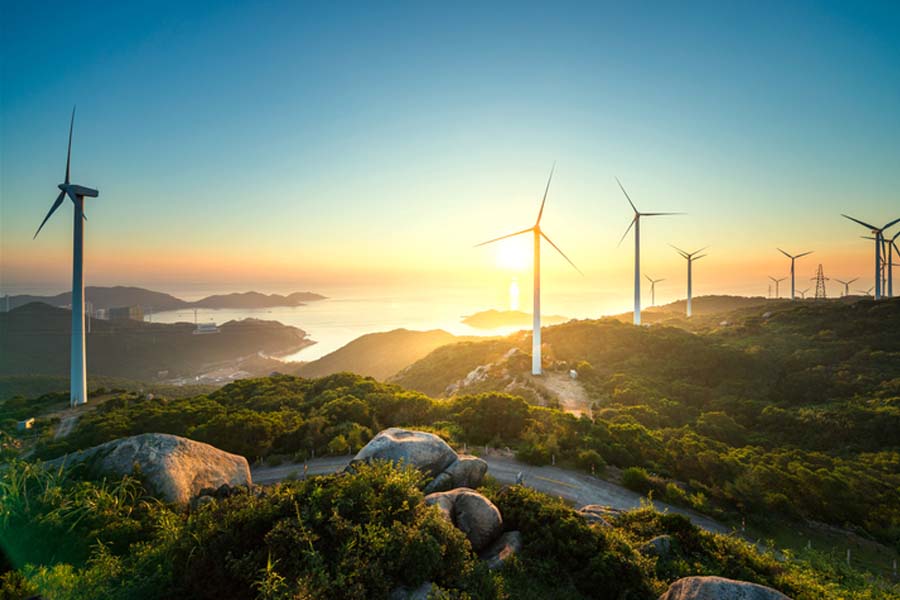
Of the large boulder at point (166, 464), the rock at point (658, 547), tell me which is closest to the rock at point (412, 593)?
the rock at point (658, 547)

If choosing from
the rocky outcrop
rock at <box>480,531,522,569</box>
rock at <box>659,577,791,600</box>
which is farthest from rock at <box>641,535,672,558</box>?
the rocky outcrop

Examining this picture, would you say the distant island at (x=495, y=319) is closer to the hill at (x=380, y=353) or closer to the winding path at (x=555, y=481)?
the hill at (x=380, y=353)

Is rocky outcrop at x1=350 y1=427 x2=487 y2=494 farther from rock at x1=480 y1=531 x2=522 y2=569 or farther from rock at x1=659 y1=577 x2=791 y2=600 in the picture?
rock at x1=659 y1=577 x2=791 y2=600

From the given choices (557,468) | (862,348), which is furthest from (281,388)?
(862,348)

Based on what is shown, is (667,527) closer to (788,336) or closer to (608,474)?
(608,474)

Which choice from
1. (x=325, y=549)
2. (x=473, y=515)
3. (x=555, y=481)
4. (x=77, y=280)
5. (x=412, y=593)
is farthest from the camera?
(x=77, y=280)

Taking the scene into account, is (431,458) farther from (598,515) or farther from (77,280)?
(77,280)

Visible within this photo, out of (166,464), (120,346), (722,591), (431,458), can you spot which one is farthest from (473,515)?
(120,346)
